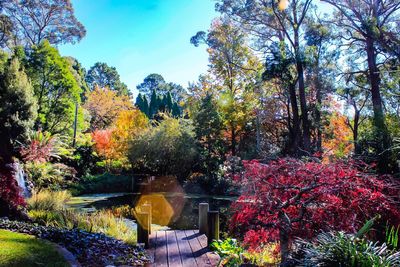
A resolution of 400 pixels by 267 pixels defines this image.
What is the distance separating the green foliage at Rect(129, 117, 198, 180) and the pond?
1.77 metres

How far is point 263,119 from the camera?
20.2m

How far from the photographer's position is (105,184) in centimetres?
1698

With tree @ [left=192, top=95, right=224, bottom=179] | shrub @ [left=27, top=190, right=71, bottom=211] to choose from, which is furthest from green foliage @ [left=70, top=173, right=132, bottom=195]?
shrub @ [left=27, top=190, right=71, bottom=211]

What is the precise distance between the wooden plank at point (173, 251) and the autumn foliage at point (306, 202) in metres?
1.18

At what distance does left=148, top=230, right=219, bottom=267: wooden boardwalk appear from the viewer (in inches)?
202

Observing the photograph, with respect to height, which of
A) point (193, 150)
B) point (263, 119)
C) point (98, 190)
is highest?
point (263, 119)

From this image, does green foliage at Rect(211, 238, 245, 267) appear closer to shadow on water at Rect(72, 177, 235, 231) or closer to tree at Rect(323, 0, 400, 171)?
shadow on water at Rect(72, 177, 235, 231)

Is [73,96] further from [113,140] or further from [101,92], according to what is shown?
[101,92]

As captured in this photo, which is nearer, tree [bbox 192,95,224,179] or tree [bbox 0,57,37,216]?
tree [bbox 0,57,37,216]

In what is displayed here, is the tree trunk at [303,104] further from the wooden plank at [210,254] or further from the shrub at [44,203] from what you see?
the shrub at [44,203]

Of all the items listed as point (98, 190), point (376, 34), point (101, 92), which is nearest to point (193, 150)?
point (98, 190)

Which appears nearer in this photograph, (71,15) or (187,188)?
(187,188)

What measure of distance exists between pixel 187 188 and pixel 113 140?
6135 millimetres

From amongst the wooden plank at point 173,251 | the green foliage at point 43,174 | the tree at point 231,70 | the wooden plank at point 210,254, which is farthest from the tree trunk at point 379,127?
the green foliage at point 43,174
